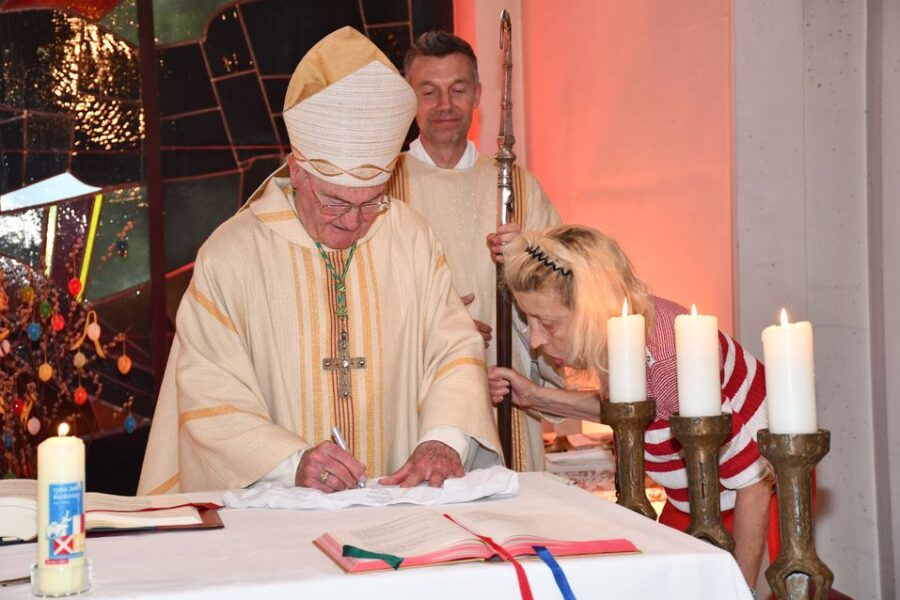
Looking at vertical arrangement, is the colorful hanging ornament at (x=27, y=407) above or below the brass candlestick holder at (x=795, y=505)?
below

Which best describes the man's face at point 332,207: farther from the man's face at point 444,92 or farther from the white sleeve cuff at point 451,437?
the man's face at point 444,92

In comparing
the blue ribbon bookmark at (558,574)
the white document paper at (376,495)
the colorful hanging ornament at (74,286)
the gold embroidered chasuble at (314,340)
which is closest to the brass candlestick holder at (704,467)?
the blue ribbon bookmark at (558,574)

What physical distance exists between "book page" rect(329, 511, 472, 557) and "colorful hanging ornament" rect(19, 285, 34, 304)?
4.63 m

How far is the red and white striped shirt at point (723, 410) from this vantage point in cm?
305

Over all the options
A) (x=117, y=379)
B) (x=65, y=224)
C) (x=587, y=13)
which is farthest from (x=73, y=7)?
(x=587, y=13)

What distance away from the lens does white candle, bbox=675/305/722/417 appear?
6.91 ft

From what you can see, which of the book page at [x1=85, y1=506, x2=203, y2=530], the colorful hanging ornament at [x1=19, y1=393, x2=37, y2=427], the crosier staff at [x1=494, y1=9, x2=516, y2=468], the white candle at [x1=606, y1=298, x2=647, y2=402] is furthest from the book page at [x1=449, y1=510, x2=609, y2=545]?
the colorful hanging ornament at [x1=19, y1=393, x2=37, y2=427]

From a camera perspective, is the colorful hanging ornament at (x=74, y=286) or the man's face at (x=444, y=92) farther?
the colorful hanging ornament at (x=74, y=286)

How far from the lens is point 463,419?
3.07m

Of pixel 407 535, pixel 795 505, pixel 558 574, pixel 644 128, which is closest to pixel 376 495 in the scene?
pixel 407 535

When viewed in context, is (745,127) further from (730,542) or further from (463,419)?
→ (730,542)

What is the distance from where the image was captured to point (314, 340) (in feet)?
11.1

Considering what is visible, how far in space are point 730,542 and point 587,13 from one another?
15.7 ft

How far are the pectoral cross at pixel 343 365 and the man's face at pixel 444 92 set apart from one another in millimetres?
1605
